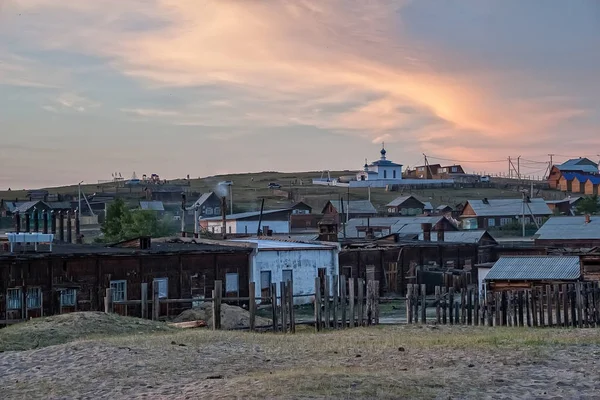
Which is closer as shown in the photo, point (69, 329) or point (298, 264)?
point (69, 329)

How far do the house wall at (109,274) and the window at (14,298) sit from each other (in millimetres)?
196

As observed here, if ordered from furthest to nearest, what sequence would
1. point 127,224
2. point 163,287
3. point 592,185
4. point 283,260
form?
point 592,185, point 127,224, point 283,260, point 163,287

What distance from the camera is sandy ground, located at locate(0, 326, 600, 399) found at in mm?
13906

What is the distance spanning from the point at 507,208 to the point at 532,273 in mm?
63720

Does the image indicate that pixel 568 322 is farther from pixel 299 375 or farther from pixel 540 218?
pixel 540 218

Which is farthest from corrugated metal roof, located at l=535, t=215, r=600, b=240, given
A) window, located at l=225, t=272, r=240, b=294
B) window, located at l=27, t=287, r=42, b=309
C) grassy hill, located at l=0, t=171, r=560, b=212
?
grassy hill, located at l=0, t=171, r=560, b=212

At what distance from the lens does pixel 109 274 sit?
36812 mm

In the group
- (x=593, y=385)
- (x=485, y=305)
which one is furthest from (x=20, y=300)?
(x=593, y=385)

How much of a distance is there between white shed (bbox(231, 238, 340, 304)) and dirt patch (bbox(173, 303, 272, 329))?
24.8 ft

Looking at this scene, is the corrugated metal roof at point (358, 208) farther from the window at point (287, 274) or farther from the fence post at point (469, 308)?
the fence post at point (469, 308)

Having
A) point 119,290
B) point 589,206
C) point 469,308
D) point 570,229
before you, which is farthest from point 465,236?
point 589,206

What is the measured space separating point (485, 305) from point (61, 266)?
1655 centimetres

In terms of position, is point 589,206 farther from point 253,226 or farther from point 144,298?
point 144,298

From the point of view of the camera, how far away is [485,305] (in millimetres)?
28359
